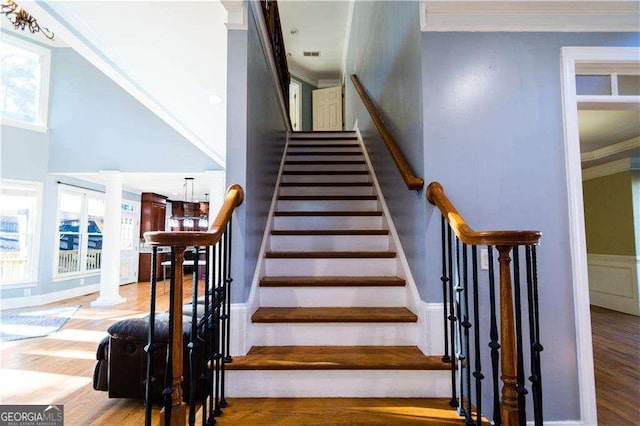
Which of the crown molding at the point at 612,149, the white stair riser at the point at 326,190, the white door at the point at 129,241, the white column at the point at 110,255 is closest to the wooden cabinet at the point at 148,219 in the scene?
the white door at the point at 129,241

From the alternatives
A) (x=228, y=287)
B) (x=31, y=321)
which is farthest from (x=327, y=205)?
(x=31, y=321)

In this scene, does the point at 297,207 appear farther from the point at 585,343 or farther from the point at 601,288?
the point at 601,288

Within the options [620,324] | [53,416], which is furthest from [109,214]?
[620,324]

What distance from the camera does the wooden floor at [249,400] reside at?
145 cm

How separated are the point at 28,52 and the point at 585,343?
8941 mm

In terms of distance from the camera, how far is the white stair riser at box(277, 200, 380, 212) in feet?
10.4

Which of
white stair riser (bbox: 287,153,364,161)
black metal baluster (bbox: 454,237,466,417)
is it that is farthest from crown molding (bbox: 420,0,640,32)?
white stair riser (bbox: 287,153,364,161)

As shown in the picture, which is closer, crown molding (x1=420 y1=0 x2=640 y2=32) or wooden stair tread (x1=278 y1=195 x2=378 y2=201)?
crown molding (x1=420 y1=0 x2=640 y2=32)

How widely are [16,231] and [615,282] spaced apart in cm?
1021

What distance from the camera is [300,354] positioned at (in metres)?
1.73

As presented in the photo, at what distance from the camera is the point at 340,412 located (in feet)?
4.86

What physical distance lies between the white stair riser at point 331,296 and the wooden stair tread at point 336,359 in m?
0.33

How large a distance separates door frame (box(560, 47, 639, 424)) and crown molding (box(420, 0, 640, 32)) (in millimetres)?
149

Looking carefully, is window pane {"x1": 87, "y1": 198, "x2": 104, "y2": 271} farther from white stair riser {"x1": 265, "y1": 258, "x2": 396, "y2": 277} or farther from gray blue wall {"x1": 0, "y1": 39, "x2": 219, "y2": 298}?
white stair riser {"x1": 265, "y1": 258, "x2": 396, "y2": 277}
